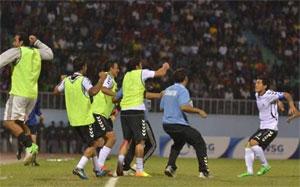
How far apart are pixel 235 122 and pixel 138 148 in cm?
1951

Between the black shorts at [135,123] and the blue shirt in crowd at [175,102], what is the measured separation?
459 millimetres

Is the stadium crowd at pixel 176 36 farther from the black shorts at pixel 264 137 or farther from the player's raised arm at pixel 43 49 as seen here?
the player's raised arm at pixel 43 49

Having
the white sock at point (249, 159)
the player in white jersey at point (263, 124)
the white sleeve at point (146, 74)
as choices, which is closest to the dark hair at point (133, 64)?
the white sleeve at point (146, 74)

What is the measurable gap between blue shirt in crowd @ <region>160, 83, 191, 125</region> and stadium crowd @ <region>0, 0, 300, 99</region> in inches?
745

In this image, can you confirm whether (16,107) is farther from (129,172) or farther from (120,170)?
(129,172)

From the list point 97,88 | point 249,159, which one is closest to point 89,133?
point 97,88

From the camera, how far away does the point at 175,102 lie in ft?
51.2

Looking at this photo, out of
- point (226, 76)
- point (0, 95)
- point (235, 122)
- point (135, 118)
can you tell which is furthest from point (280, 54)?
point (135, 118)

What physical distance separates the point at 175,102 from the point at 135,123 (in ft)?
2.87

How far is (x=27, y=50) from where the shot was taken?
13758mm

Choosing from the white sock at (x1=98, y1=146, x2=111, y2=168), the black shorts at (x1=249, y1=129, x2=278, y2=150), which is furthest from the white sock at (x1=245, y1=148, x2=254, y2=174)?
the white sock at (x1=98, y1=146, x2=111, y2=168)

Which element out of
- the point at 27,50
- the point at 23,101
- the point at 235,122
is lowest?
the point at 235,122

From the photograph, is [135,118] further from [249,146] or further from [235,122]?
[235,122]

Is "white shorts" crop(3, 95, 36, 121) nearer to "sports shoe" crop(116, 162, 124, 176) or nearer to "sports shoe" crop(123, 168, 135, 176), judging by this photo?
"sports shoe" crop(116, 162, 124, 176)
